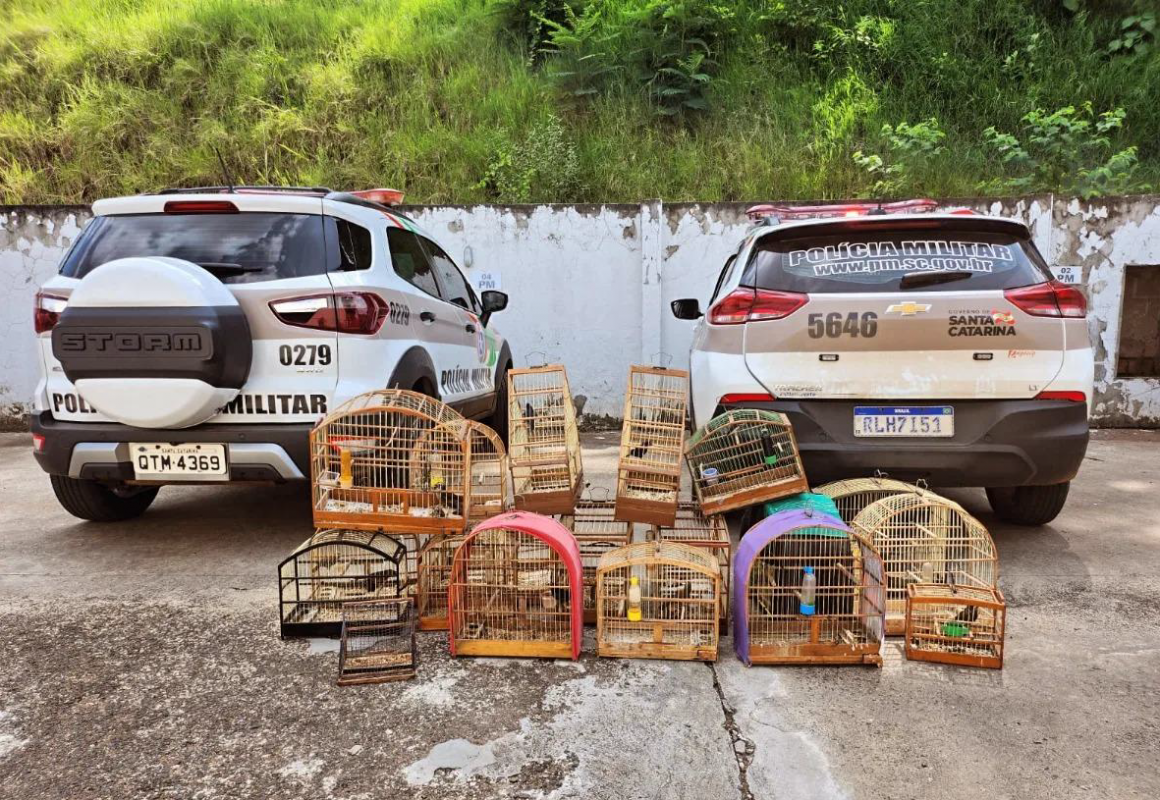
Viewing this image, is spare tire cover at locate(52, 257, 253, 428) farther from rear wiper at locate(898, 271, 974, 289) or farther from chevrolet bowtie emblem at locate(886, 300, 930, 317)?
rear wiper at locate(898, 271, 974, 289)

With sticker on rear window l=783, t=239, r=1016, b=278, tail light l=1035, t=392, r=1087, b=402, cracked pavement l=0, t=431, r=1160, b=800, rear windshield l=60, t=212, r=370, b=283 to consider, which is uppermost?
rear windshield l=60, t=212, r=370, b=283

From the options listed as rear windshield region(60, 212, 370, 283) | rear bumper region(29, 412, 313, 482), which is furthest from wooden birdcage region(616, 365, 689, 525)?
rear windshield region(60, 212, 370, 283)

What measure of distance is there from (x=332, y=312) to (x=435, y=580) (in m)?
1.37

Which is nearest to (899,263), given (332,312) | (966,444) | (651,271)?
(966,444)

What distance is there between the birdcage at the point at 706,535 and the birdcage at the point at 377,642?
1.05 m

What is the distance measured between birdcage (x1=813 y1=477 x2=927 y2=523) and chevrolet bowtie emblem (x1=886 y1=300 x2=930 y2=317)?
769 mm

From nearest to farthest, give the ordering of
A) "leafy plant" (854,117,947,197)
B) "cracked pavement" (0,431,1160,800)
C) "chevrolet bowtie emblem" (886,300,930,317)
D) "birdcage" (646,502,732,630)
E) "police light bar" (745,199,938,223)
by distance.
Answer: "cracked pavement" (0,431,1160,800), "birdcage" (646,502,732,630), "chevrolet bowtie emblem" (886,300,930,317), "police light bar" (745,199,938,223), "leafy plant" (854,117,947,197)

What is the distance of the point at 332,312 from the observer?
11.4 feet

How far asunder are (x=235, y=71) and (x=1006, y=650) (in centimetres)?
1279

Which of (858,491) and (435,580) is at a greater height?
(858,491)

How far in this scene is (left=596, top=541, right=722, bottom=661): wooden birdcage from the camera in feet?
8.62

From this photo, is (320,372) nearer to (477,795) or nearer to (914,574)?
(477,795)

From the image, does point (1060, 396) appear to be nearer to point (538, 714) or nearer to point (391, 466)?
point (538, 714)

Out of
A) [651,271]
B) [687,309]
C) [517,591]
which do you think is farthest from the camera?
[651,271]
